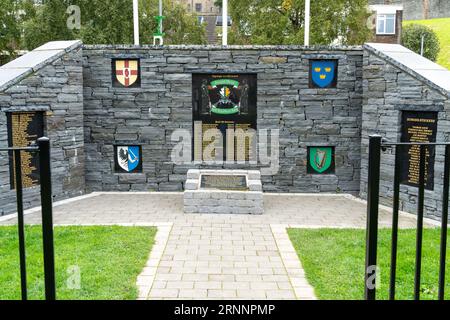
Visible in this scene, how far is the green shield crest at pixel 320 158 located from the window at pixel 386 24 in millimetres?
28589

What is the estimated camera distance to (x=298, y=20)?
2625cm

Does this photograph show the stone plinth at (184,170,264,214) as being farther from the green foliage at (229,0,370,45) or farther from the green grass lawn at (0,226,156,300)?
the green foliage at (229,0,370,45)

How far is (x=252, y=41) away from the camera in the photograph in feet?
85.0

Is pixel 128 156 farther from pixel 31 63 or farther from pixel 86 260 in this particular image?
pixel 86 260

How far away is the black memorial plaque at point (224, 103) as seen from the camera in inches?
436

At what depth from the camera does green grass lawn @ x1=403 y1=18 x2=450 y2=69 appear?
43.2m

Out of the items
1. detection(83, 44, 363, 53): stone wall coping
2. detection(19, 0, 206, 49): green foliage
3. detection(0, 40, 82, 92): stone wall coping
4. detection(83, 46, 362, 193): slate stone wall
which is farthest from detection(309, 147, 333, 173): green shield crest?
detection(19, 0, 206, 49): green foliage

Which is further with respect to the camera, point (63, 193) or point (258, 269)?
point (63, 193)

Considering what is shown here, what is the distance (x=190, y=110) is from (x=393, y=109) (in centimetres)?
438

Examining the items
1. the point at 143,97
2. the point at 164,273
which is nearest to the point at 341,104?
the point at 143,97

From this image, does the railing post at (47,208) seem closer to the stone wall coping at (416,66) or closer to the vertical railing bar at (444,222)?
the vertical railing bar at (444,222)

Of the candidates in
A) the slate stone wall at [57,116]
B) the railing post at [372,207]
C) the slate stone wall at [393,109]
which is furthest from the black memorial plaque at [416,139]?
the slate stone wall at [57,116]
